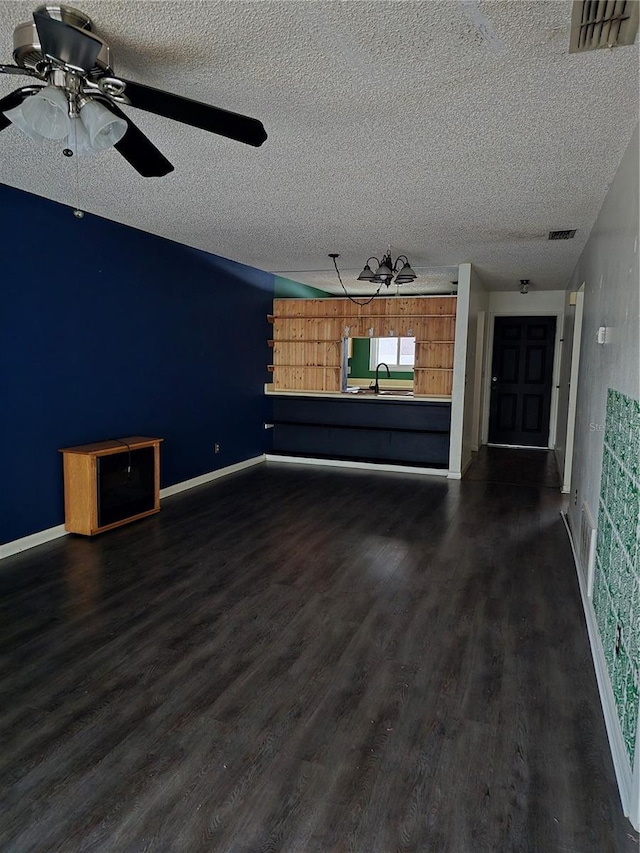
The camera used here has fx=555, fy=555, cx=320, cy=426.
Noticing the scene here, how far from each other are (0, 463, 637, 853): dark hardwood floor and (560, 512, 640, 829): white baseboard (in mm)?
45

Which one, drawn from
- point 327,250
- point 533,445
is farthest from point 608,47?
point 533,445

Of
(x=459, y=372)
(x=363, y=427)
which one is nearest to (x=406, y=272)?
(x=459, y=372)

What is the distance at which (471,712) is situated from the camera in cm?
225

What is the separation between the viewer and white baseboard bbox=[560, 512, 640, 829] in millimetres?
1703

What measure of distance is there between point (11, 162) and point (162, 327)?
7.22ft

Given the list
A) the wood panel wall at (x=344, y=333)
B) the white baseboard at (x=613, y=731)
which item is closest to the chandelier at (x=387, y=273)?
the wood panel wall at (x=344, y=333)

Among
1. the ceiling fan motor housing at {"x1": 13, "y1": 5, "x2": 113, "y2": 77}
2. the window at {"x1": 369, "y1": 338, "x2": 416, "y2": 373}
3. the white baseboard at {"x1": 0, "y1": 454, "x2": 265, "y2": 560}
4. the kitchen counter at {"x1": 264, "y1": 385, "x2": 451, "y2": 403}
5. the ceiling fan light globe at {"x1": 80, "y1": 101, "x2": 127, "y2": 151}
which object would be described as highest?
the ceiling fan motor housing at {"x1": 13, "y1": 5, "x2": 113, "y2": 77}

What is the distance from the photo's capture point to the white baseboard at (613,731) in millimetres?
1703

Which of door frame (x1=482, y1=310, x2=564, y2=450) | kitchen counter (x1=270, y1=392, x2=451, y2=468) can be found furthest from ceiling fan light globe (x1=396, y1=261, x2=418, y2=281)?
door frame (x1=482, y1=310, x2=564, y2=450)

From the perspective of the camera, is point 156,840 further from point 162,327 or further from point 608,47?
point 162,327

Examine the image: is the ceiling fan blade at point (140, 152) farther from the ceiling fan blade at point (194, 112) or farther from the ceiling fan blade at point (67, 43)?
the ceiling fan blade at point (67, 43)

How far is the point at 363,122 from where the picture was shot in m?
2.61

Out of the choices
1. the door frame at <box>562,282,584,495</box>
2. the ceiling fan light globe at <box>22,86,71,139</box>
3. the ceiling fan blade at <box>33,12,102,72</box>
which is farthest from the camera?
the door frame at <box>562,282,584,495</box>

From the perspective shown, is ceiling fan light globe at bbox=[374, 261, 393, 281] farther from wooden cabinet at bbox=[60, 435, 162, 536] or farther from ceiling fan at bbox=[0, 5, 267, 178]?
ceiling fan at bbox=[0, 5, 267, 178]
